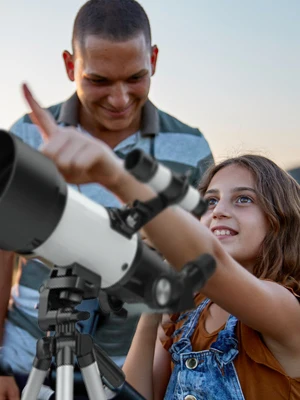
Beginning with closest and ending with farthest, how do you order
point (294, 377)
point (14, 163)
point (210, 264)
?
point (14, 163), point (210, 264), point (294, 377)

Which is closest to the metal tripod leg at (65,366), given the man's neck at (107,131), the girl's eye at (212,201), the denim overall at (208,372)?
the denim overall at (208,372)

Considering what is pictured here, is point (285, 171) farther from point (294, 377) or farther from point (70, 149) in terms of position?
point (70, 149)

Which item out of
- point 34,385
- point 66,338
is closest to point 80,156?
point 66,338

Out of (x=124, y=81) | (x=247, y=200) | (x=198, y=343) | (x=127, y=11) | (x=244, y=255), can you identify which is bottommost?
(x=198, y=343)

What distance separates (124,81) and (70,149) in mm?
1230

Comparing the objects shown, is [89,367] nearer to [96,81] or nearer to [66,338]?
[66,338]

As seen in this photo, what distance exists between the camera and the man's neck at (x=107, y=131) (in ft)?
7.66

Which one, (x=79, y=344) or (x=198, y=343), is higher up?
(x=79, y=344)

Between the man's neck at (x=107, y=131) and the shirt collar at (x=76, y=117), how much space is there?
0.03m

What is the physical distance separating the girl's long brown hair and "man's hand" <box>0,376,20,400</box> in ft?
2.55

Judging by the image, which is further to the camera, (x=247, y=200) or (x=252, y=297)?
(x=247, y=200)

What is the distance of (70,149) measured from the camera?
98cm

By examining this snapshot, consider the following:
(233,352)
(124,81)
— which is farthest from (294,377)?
(124,81)

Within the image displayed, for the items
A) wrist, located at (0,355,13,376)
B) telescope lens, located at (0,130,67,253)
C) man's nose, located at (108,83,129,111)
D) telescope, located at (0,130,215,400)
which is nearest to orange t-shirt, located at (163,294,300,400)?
telescope, located at (0,130,215,400)
